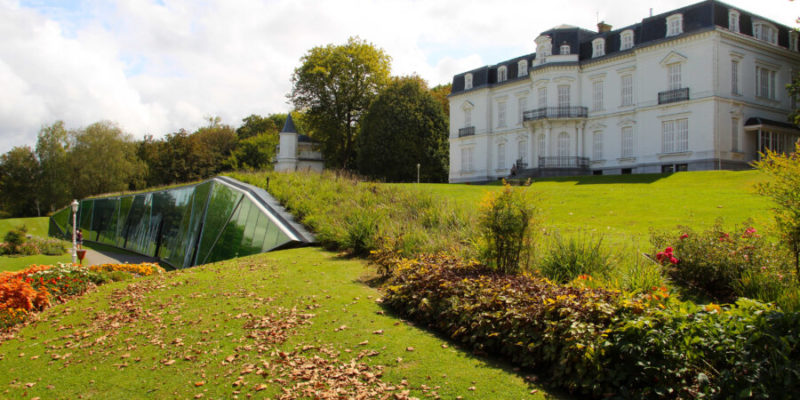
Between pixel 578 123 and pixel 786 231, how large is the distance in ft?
104

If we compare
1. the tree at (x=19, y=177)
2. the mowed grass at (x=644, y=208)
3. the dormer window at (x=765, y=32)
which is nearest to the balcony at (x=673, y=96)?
the dormer window at (x=765, y=32)

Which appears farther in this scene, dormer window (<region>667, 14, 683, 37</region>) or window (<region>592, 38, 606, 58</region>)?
window (<region>592, 38, 606, 58</region>)

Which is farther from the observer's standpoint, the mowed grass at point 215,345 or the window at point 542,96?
the window at point 542,96

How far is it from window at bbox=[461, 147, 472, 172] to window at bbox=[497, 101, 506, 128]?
3.51 meters

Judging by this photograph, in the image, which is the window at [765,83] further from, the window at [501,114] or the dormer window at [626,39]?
the window at [501,114]

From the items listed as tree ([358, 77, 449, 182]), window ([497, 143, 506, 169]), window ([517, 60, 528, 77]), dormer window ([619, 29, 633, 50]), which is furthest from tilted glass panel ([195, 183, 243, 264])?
dormer window ([619, 29, 633, 50])

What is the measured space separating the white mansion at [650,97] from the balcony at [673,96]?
6 centimetres

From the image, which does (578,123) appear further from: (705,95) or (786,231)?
(786,231)

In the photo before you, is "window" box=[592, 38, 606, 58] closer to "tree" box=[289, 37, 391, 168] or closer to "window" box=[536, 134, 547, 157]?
"window" box=[536, 134, 547, 157]

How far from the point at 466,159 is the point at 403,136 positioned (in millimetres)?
5892

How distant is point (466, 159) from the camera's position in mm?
43625

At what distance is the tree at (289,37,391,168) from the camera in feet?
164

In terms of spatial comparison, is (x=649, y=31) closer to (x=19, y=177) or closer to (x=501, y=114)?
(x=501, y=114)

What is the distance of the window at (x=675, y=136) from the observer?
3006 cm
